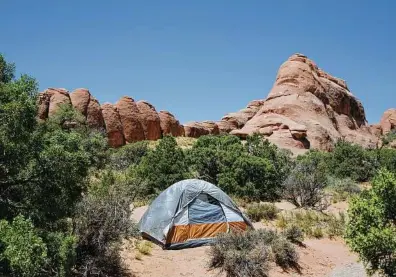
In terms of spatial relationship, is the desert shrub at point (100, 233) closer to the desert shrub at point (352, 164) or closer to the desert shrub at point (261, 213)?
the desert shrub at point (261, 213)

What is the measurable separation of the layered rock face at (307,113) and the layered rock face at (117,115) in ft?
33.3

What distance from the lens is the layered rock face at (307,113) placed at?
50.9 metres

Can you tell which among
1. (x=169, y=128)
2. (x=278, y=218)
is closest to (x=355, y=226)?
(x=278, y=218)

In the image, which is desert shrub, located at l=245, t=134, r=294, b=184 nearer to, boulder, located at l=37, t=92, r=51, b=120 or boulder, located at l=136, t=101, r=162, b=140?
boulder, located at l=136, t=101, r=162, b=140

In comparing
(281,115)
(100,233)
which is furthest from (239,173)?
(281,115)

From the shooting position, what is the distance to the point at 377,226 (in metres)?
6.88

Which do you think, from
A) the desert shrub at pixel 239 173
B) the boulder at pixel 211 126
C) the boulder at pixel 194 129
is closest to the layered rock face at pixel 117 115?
the boulder at pixel 194 129

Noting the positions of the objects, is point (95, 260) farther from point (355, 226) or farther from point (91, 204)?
point (355, 226)

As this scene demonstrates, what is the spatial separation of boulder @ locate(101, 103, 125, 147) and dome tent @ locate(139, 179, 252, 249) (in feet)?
105

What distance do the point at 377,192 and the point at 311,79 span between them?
58130 millimetres

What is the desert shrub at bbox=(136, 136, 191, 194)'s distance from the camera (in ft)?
72.2

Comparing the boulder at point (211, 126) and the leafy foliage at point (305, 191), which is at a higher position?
the boulder at point (211, 126)

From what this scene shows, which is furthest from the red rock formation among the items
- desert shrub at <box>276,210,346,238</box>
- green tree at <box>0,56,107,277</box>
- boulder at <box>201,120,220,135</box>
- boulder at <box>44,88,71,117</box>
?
green tree at <box>0,56,107,277</box>

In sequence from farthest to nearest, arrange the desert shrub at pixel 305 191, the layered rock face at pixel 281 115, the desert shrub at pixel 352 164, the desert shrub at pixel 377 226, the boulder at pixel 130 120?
the boulder at pixel 130 120, the layered rock face at pixel 281 115, the desert shrub at pixel 352 164, the desert shrub at pixel 305 191, the desert shrub at pixel 377 226
